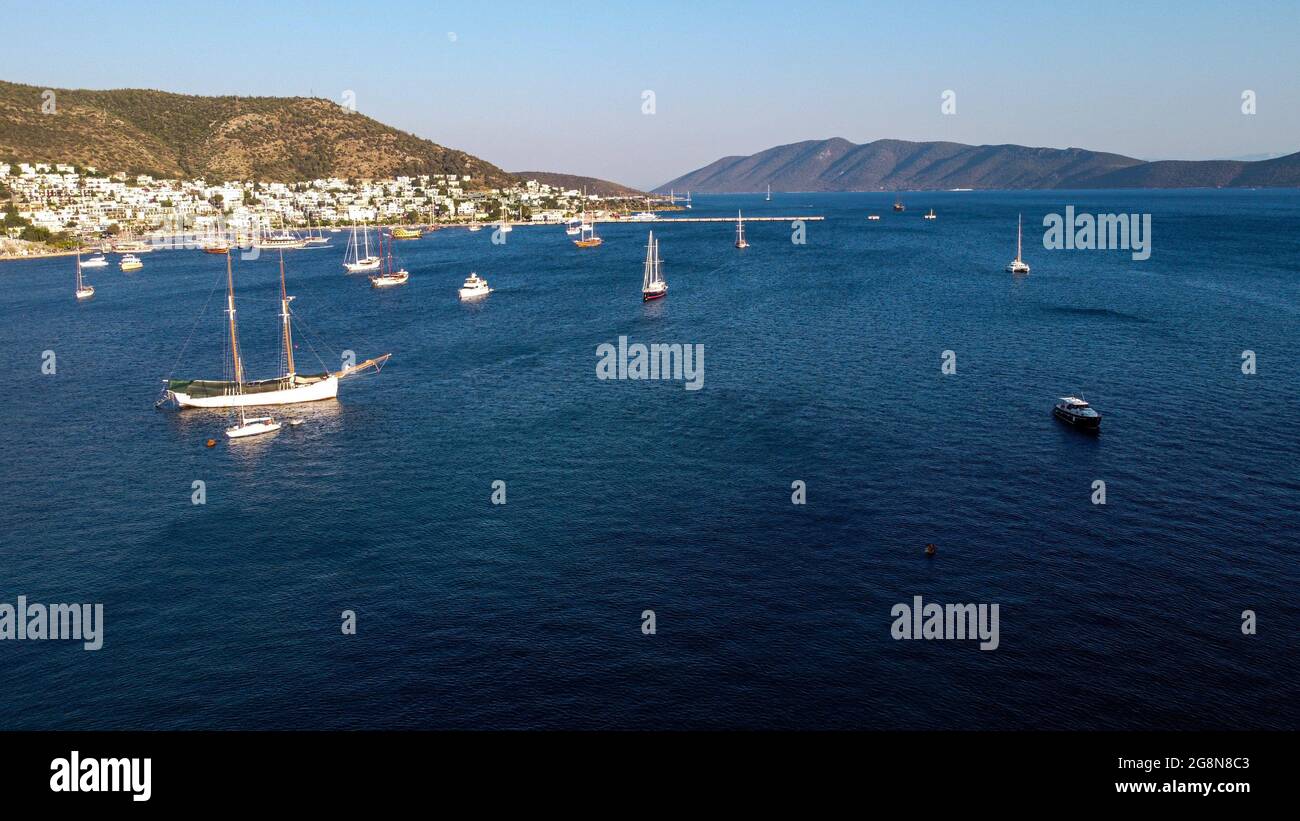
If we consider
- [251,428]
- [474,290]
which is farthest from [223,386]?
[474,290]

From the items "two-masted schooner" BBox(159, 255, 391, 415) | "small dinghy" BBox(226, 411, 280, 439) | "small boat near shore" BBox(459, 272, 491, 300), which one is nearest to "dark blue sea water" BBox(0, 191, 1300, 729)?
"small dinghy" BBox(226, 411, 280, 439)

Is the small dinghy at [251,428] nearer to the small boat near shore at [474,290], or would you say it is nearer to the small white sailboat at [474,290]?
the small boat near shore at [474,290]

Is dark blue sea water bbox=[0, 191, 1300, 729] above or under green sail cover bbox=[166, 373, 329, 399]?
under

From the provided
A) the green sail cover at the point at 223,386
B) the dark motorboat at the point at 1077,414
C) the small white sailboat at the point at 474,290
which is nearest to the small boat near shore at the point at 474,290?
the small white sailboat at the point at 474,290

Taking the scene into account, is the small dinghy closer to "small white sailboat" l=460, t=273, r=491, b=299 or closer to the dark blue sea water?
the dark blue sea water
